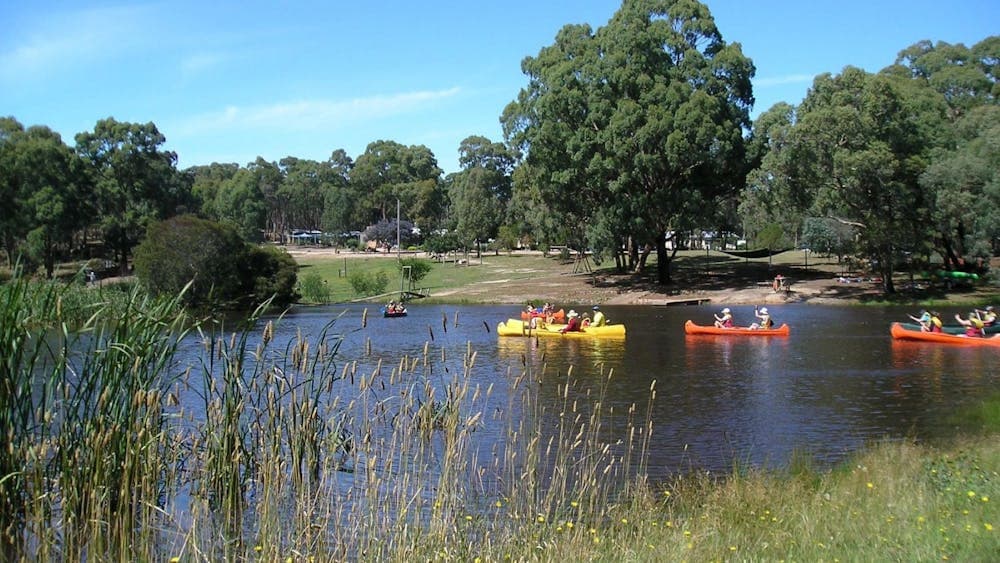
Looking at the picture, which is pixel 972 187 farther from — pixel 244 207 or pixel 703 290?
pixel 244 207

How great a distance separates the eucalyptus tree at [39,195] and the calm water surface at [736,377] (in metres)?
29.3

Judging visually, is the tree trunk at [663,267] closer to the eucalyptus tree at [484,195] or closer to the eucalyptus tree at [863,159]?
the eucalyptus tree at [863,159]

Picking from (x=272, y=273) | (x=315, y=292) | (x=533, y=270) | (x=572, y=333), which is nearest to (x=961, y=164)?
(x=572, y=333)

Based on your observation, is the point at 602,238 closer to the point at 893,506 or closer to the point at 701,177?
the point at 701,177

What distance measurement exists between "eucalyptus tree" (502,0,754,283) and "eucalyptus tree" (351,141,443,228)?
2209 inches

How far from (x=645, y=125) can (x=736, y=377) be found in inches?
1006

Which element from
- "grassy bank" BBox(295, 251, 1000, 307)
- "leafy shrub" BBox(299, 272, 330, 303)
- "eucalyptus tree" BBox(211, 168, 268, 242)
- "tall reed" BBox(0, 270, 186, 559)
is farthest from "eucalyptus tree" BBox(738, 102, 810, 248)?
"eucalyptus tree" BBox(211, 168, 268, 242)

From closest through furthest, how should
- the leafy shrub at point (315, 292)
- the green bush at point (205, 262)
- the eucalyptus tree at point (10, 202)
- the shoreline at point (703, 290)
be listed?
the shoreline at point (703, 290), the green bush at point (205, 262), the leafy shrub at point (315, 292), the eucalyptus tree at point (10, 202)

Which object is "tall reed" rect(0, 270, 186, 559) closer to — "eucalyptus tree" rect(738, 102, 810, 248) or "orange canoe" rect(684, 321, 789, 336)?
"orange canoe" rect(684, 321, 789, 336)

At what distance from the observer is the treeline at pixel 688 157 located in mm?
42625

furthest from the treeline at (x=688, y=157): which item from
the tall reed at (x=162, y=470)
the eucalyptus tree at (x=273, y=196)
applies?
the eucalyptus tree at (x=273, y=196)

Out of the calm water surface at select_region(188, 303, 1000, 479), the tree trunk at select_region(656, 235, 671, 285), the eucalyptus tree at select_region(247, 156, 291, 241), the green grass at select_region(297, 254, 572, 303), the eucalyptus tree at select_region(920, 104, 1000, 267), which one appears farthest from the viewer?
the eucalyptus tree at select_region(247, 156, 291, 241)

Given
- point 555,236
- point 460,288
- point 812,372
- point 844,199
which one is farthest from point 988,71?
point 812,372

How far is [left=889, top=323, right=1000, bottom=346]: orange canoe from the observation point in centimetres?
2919
